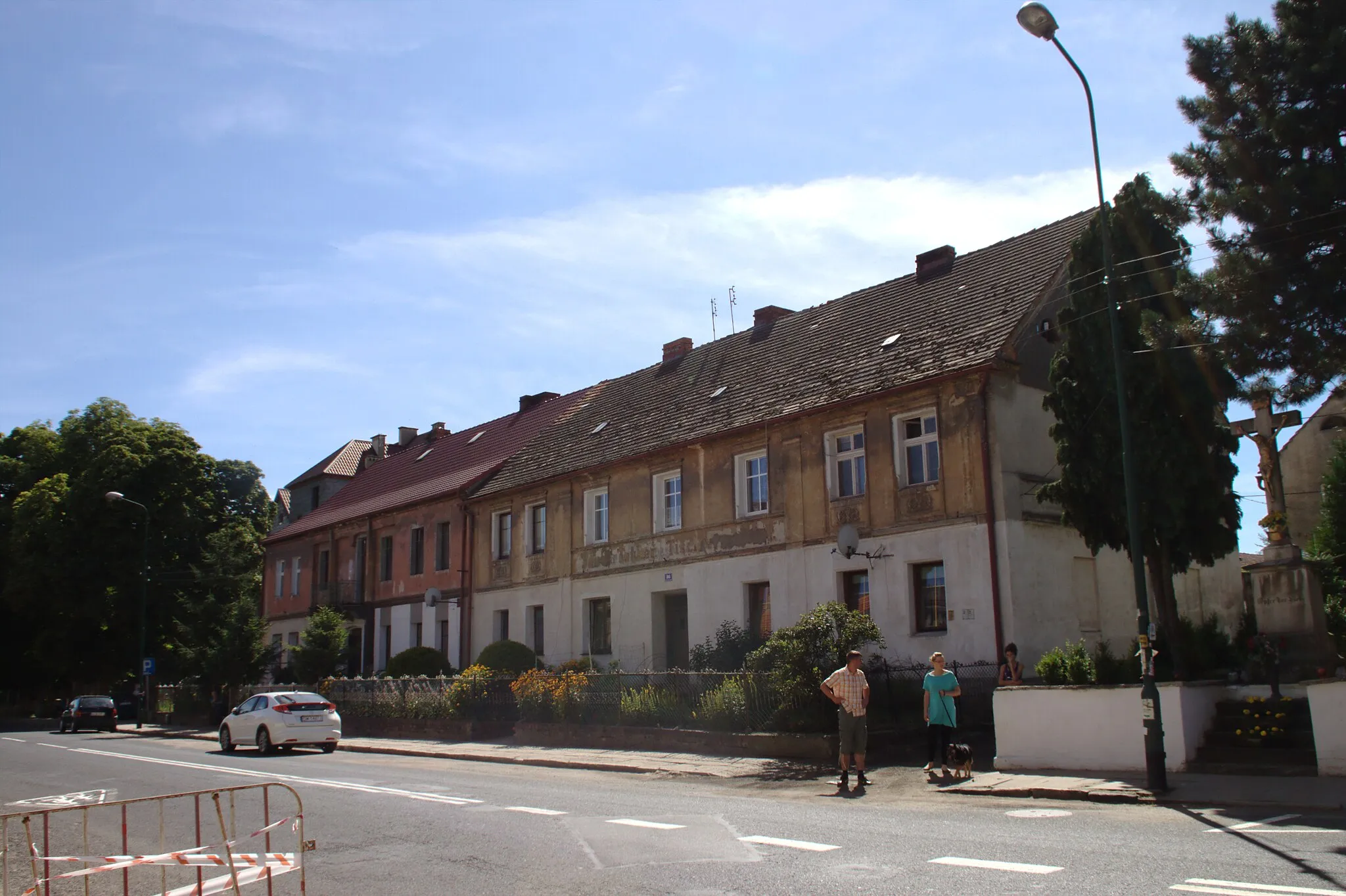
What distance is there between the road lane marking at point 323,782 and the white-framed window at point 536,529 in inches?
502

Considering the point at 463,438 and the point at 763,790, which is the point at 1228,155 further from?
the point at 463,438

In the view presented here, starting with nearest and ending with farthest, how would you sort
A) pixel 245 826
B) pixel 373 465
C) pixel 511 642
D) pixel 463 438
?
pixel 245 826 < pixel 511 642 < pixel 463 438 < pixel 373 465

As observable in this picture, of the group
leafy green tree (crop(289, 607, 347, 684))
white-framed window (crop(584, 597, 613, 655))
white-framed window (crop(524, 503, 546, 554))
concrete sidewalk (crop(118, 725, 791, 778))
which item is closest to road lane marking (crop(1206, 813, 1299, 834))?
concrete sidewalk (crop(118, 725, 791, 778))

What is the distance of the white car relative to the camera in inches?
939

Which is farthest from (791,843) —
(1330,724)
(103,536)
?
(103,536)

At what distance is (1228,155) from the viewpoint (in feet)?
40.9

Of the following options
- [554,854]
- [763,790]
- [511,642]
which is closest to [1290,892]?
[554,854]

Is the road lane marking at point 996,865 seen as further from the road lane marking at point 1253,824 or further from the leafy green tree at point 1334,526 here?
the leafy green tree at point 1334,526

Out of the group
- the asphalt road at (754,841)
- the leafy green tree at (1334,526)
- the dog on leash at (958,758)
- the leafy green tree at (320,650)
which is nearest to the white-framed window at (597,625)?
the leafy green tree at (320,650)

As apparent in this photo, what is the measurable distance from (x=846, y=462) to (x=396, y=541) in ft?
71.5

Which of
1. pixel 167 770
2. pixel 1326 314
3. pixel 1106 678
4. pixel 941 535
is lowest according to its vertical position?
pixel 167 770

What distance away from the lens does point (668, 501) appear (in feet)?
95.1

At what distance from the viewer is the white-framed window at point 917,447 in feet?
73.6

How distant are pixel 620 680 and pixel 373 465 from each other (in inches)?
1138
